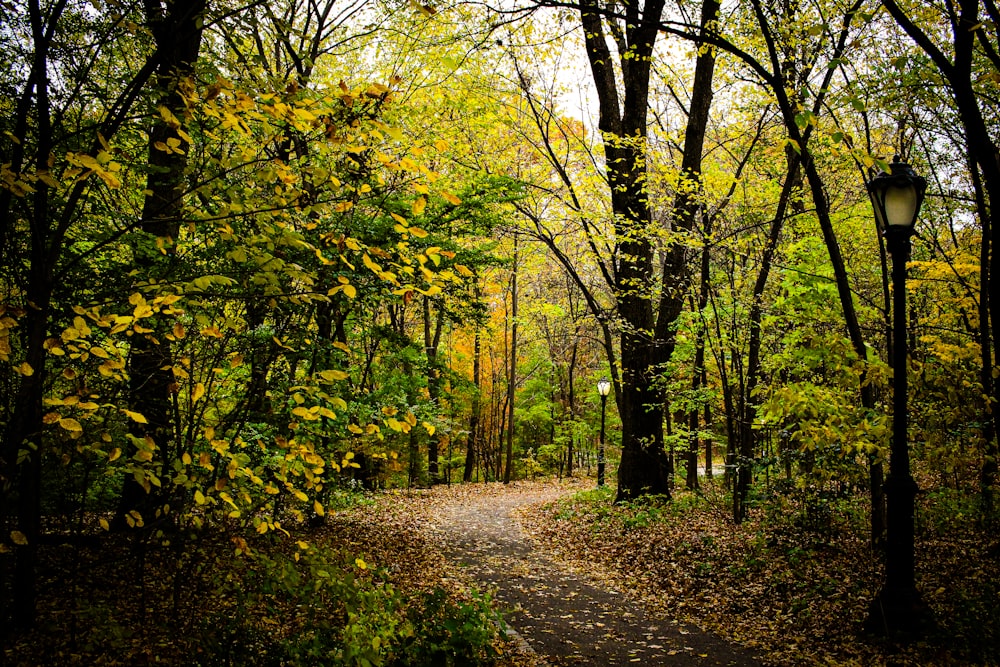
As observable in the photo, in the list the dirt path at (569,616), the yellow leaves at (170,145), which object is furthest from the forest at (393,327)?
the dirt path at (569,616)

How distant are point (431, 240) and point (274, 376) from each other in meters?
2.96

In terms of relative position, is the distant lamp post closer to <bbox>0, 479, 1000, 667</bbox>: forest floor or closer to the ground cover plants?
<bbox>0, 479, 1000, 667</bbox>: forest floor

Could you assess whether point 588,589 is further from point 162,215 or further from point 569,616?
point 162,215

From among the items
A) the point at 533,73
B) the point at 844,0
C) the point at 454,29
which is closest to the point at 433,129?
the point at 454,29

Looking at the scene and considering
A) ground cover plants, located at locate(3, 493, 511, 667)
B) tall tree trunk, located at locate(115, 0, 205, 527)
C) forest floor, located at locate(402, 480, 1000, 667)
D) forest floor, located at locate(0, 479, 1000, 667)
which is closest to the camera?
tall tree trunk, located at locate(115, 0, 205, 527)

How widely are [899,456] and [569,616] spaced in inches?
148

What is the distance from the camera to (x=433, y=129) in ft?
37.3

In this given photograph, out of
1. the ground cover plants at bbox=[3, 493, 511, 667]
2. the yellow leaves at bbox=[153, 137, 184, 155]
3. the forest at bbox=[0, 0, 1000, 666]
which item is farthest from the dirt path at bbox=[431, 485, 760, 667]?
the yellow leaves at bbox=[153, 137, 184, 155]

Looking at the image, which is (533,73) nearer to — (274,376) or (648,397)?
(648,397)

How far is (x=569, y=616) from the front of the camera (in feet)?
21.6

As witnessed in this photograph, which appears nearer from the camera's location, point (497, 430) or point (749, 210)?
point (749, 210)

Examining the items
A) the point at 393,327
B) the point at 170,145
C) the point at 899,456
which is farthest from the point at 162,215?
the point at 899,456

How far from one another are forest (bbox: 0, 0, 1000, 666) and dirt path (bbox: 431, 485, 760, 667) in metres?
0.46

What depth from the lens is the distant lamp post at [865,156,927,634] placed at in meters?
4.98
